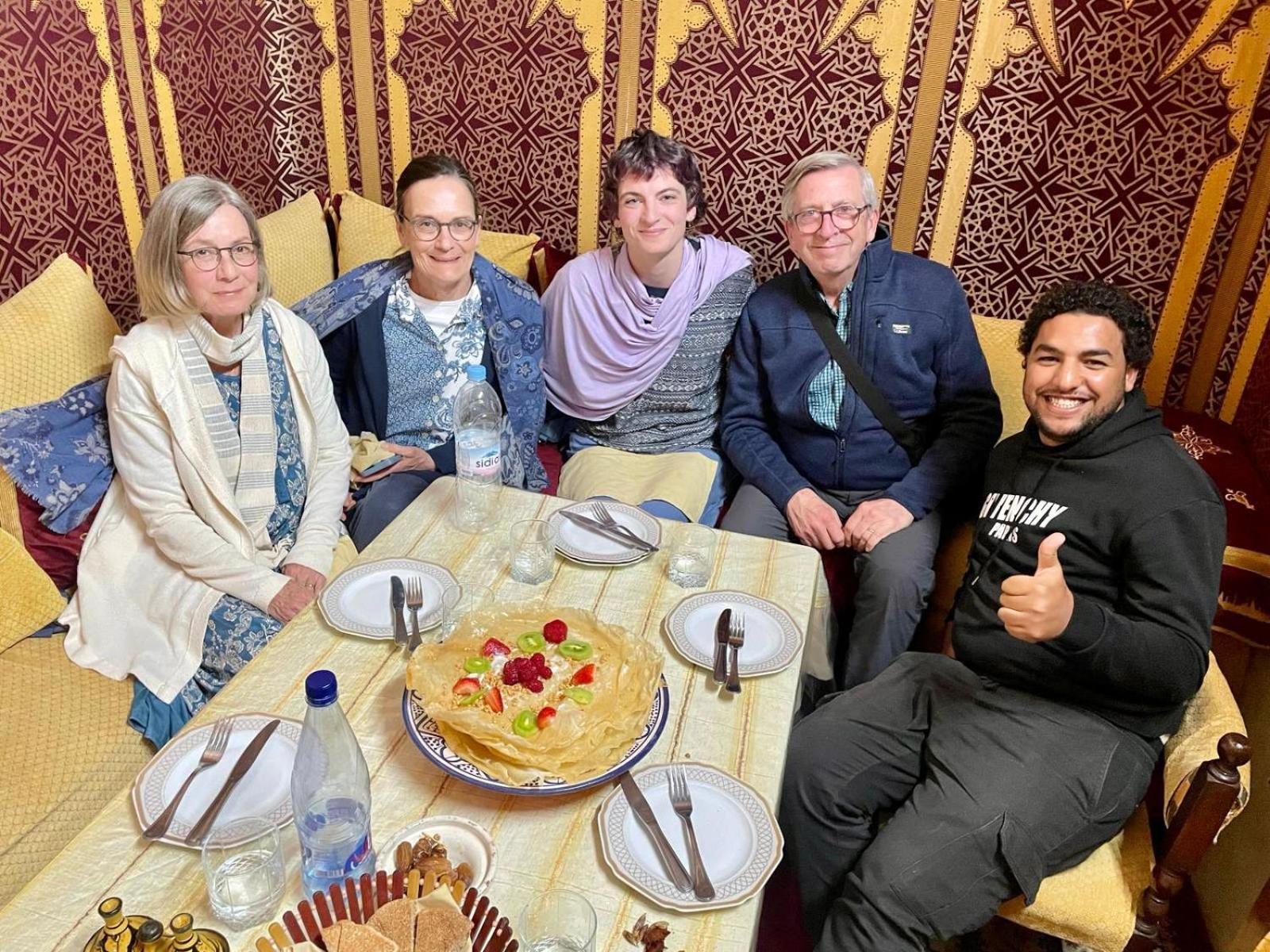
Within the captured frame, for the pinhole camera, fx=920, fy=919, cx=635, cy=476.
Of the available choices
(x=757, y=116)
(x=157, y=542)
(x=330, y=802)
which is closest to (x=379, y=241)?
(x=757, y=116)

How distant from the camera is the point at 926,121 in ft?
8.20

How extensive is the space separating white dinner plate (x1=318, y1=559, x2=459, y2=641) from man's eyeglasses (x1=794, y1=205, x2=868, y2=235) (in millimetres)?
1181

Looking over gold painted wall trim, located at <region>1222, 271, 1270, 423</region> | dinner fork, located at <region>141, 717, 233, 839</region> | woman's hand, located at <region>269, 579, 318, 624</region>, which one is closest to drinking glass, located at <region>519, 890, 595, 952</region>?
dinner fork, located at <region>141, 717, 233, 839</region>

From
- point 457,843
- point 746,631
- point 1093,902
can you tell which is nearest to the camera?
point 457,843

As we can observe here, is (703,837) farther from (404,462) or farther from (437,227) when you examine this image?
(437,227)

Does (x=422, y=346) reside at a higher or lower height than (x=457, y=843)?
higher

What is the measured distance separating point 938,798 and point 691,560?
0.55 meters

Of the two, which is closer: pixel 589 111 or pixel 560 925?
pixel 560 925

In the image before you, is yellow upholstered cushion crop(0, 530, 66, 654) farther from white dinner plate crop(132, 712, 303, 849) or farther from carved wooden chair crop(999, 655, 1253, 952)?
carved wooden chair crop(999, 655, 1253, 952)

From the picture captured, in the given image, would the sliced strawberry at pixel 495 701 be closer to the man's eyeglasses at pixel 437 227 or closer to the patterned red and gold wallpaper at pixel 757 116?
the man's eyeglasses at pixel 437 227

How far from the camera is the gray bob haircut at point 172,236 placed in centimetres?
174

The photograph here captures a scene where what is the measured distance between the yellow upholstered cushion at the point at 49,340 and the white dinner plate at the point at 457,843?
1208 millimetres

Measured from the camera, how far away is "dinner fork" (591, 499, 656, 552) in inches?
66.7

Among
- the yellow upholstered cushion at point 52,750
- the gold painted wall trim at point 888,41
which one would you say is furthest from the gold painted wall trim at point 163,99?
the gold painted wall trim at point 888,41
